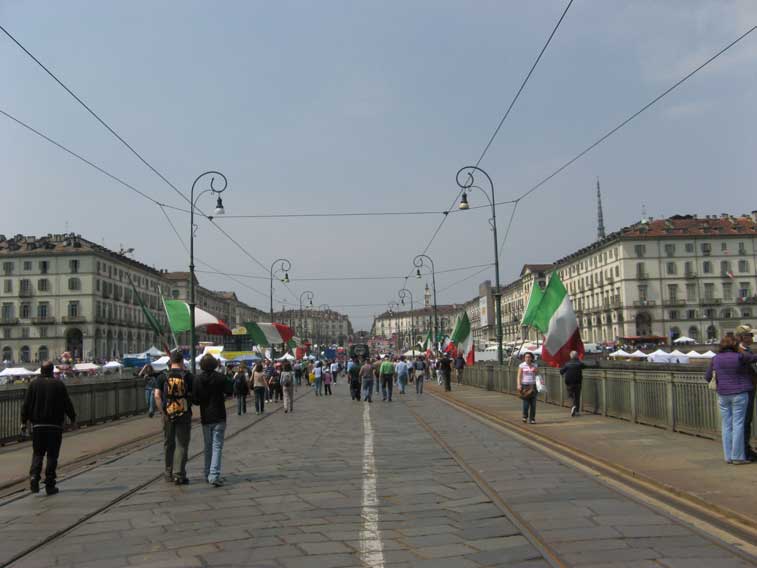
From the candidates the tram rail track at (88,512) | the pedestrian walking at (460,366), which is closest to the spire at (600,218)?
the pedestrian walking at (460,366)

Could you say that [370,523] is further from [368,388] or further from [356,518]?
[368,388]

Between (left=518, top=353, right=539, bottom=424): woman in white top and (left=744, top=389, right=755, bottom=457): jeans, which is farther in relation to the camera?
(left=518, top=353, right=539, bottom=424): woman in white top

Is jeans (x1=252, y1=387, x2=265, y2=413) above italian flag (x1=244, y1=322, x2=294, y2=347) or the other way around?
the other way around

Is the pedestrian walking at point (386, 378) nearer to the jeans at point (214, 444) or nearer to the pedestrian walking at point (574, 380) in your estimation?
the pedestrian walking at point (574, 380)

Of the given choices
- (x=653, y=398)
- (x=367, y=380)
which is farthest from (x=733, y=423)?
(x=367, y=380)

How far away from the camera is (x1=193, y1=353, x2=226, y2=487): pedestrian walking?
33.9 ft

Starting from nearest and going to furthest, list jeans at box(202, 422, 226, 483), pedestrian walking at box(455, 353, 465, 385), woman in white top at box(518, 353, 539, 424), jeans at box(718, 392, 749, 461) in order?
jeans at box(202, 422, 226, 483), jeans at box(718, 392, 749, 461), woman in white top at box(518, 353, 539, 424), pedestrian walking at box(455, 353, 465, 385)

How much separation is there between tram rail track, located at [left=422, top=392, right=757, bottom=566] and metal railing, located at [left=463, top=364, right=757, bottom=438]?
233cm

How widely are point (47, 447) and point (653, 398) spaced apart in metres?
11.3

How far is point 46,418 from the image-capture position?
9992 millimetres

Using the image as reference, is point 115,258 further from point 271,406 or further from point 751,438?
point 751,438

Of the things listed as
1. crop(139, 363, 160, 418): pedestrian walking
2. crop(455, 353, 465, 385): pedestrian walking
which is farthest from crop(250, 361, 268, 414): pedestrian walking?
crop(455, 353, 465, 385): pedestrian walking

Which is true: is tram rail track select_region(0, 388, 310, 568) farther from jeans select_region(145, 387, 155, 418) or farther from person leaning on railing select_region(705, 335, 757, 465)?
person leaning on railing select_region(705, 335, 757, 465)

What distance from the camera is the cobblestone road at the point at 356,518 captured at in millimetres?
6445
